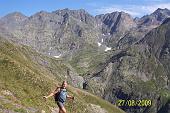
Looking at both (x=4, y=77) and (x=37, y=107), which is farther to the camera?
(x=4, y=77)

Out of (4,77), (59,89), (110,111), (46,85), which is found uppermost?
(59,89)

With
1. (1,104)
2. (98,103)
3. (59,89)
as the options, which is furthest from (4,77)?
(98,103)

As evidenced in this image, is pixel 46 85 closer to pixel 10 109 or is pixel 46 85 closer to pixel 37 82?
pixel 37 82

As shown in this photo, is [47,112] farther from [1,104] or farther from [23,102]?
[1,104]

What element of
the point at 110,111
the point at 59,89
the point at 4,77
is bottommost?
the point at 110,111

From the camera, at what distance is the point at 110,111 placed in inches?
7283

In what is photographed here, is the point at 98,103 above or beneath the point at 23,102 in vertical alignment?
beneath

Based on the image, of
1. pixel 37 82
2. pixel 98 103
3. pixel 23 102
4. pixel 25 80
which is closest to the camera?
pixel 23 102

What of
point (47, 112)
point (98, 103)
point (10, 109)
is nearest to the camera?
point (10, 109)

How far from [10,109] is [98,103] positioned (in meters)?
152

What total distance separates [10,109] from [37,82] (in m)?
40.1

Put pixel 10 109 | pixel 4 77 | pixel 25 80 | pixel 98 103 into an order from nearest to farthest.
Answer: pixel 10 109 < pixel 4 77 < pixel 25 80 < pixel 98 103

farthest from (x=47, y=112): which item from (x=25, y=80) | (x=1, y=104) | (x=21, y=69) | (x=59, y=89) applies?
(x=21, y=69)

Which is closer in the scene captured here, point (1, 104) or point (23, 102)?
point (1, 104)
